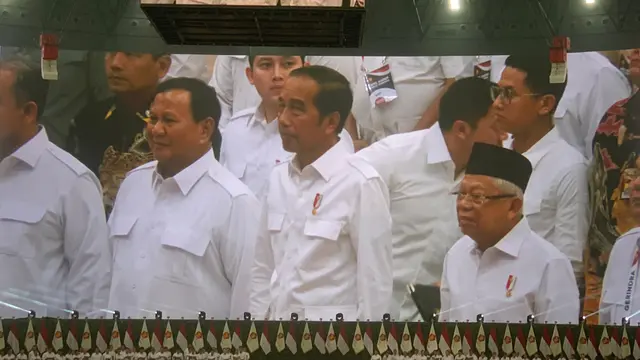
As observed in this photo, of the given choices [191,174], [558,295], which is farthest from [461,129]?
[191,174]

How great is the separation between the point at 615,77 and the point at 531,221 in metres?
2.45

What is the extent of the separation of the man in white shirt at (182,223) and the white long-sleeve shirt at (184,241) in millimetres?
14

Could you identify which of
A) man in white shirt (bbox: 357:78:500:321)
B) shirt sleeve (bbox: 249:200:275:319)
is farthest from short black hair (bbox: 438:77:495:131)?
shirt sleeve (bbox: 249:200:275:319)

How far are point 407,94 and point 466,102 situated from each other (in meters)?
0.87

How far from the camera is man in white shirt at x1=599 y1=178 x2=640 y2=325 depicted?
1098 centimetres

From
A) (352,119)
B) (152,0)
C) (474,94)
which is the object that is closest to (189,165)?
(352,119)

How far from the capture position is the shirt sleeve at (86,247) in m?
11.2

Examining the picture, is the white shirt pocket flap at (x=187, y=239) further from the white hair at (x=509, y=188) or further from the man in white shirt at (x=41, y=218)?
the white hair at (x=509, y=188)

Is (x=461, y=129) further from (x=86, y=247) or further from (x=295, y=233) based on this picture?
(x=86, y=247)

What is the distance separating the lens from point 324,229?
11.0 meters

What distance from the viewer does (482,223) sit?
1124 cm

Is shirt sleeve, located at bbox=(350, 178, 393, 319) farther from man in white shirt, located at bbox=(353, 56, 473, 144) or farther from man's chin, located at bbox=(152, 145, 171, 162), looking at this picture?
man's chin, located at bbox=(152, 145, 171, 162)

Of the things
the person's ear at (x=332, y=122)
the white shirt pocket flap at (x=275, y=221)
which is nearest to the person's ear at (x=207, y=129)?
the white shirt pocket flap at (x=275, y=221)

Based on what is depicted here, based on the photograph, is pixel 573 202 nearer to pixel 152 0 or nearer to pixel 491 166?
pixel 491 166
